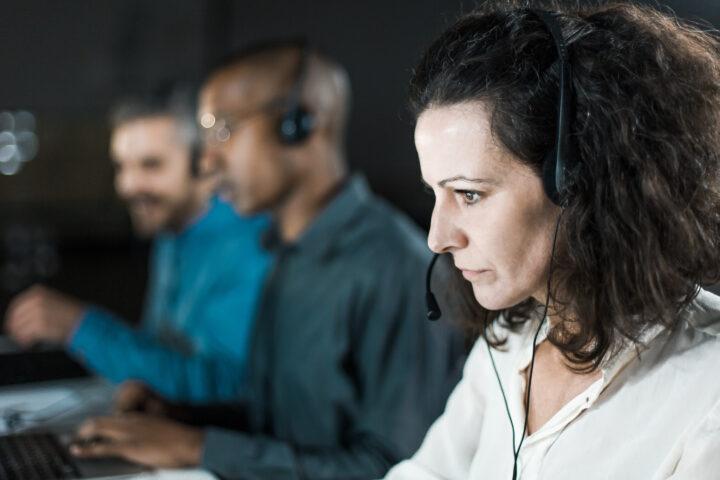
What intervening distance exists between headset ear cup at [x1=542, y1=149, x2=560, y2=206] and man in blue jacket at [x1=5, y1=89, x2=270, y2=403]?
1.10 meters

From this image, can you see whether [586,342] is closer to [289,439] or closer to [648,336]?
[648,336]

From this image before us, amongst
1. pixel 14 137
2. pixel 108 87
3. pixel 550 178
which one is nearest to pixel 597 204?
pixel 550 178

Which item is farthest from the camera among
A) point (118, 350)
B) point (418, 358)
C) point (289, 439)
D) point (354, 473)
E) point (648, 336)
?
point (118, 350)

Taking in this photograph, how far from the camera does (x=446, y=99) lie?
0.75m

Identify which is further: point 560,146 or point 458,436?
point 458,436

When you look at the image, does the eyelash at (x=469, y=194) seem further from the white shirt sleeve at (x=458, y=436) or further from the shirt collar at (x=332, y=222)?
the shirt collar at (x=332, y=222)

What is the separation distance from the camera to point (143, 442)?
1172mm

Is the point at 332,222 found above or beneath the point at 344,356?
above

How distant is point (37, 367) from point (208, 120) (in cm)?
68

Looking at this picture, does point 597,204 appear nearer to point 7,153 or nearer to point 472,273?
point 472,273

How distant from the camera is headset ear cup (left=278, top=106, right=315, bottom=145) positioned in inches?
59.6

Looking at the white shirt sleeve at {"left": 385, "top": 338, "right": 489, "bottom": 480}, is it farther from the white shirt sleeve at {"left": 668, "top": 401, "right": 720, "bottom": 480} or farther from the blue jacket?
the blue jacket

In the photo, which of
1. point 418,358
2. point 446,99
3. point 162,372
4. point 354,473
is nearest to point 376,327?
point 418,358

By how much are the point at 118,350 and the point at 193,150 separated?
70 centimetres
